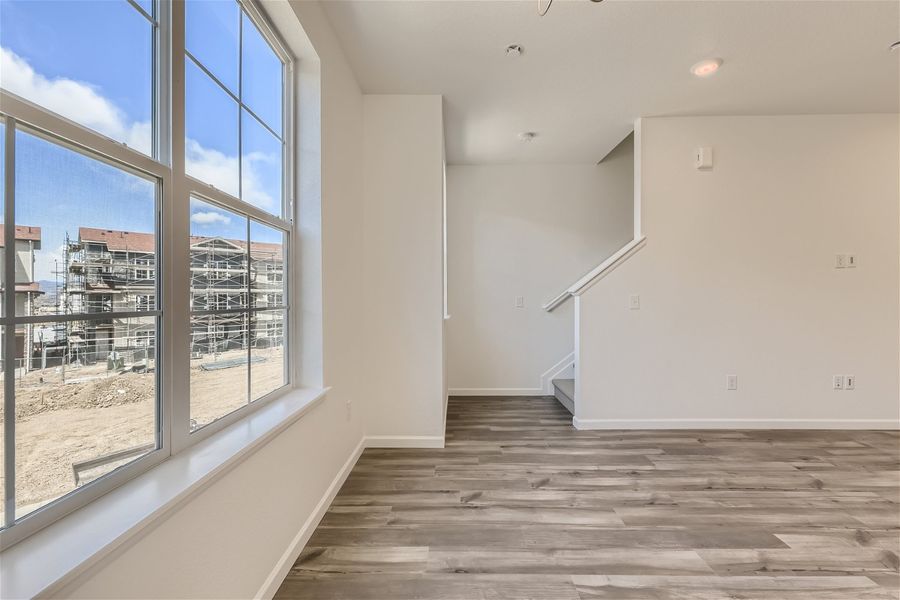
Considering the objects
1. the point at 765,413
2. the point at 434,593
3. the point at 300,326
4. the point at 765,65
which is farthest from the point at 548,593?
the point at 765,65

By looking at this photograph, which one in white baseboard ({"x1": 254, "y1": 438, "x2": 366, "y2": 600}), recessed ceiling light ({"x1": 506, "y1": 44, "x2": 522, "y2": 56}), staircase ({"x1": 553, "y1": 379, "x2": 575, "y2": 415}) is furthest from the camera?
staircase ({"x1": 553, "y1": 379, "x2": 575, "y2": 415})

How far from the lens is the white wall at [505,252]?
4.15 m

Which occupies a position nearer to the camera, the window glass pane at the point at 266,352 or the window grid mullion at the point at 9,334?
the window grid mullion at the point at 9,334

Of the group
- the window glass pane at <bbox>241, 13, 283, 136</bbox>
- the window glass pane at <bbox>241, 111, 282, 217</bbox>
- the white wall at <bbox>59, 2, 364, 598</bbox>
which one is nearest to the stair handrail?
the white wall at <bbox>59, 2, 364, 598</bbox>

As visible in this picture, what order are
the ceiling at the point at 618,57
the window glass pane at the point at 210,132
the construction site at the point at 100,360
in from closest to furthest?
the construction site at the point at 100,360
the window glass pane at the point at 210,132
the ceiling at the point at 618,57

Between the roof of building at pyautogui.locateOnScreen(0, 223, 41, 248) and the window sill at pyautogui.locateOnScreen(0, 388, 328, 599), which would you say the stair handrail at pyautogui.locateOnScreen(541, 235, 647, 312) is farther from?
the roof of building at pyautogui.locateOnScreen(0, 223, 41, 248)

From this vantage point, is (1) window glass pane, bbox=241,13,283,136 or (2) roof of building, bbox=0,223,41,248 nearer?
(2) roof of building, bbox=0,223,41,248

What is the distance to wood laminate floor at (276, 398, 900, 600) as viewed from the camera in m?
1.43

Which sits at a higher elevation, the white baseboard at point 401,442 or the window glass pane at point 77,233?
the window glass pane at point 77,233

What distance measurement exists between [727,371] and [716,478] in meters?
1.17

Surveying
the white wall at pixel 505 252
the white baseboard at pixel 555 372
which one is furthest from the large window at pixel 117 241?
the white baseboard at pixel 555 372

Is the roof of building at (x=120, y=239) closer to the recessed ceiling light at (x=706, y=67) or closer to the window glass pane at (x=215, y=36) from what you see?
the window glass pane at (x=215, y=36)

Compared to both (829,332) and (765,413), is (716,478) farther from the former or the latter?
(829,332)

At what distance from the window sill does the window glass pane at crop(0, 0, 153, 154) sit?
2.75 ft
